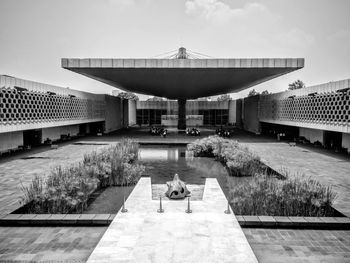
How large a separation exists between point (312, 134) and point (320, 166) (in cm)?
1266

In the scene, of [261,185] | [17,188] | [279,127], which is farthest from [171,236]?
[279,127]

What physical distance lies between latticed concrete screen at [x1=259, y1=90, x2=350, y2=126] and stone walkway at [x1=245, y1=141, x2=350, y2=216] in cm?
272

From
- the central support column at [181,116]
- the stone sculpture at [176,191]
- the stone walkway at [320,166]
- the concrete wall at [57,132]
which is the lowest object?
the stone walkway at [320,166]

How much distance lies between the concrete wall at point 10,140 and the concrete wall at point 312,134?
24363 millimetres

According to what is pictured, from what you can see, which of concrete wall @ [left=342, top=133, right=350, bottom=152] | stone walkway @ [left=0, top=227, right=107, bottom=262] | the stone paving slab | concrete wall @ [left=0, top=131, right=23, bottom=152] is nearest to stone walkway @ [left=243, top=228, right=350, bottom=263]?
stone walkway @ [left=0, top=227, right=107, bottom=262]

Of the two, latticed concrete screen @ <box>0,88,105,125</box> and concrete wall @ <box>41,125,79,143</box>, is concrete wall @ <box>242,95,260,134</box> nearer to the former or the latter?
latticed concrete screen @ <box>0,88,105,125</box>

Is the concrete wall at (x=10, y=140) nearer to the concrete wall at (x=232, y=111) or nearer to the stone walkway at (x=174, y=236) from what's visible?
the stone walkway at (x=174, y=236)

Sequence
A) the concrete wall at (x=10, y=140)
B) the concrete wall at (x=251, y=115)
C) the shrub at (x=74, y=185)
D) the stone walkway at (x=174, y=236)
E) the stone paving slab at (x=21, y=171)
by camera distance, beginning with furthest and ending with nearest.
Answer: the concrete wall at (x=251, y=115) < the concrete wall at (x=10, y=140) < the stone paving slab at (x=21, y=171) < the shrub at (x=74, y=185) < the stone walkway at (x=174, y=236)

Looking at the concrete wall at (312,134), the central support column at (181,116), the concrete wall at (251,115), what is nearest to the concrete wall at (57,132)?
the central support column at (181,116)

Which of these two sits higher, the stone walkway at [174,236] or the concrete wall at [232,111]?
the concrete wall at [232,111]

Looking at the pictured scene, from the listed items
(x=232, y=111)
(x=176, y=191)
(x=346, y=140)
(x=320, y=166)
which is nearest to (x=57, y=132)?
(x=176, y=191)

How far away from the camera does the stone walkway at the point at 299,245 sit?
5.80 meters

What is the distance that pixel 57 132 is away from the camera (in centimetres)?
2830

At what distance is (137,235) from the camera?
643 centimetres
